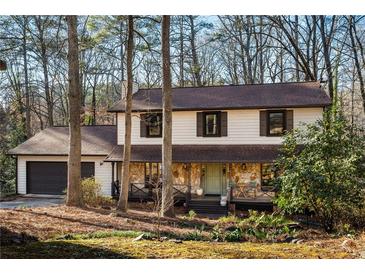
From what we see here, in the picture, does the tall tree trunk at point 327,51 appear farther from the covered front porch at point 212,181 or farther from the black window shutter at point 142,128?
the black window shutter at point 142,128

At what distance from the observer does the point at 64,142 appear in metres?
14.9

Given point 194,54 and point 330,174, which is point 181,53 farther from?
point 330,174

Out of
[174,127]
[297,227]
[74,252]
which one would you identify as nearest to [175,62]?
[174,127]

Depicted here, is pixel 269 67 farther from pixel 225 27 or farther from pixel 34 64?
pixel 34 64

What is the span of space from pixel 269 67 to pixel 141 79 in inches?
255

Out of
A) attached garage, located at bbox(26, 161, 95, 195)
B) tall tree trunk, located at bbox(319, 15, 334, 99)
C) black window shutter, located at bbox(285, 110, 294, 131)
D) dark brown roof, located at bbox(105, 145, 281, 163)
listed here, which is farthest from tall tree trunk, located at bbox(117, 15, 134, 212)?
tall tree trunk, located at bbox(319, 15, 334, 99)

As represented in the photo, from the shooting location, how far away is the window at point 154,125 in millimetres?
13461

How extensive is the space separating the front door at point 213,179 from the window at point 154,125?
212 centimetres

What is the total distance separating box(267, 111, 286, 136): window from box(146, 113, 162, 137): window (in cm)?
372

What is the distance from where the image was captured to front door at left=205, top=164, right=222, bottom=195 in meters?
13.3

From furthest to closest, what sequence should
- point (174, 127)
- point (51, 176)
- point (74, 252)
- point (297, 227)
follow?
point (51, 176)
point (174, 127)
point (297, 227)
point (74, 252)

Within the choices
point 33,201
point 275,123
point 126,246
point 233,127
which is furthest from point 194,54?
point 126,246

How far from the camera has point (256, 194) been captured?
1208 cm

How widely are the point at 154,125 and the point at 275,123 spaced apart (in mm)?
4149
